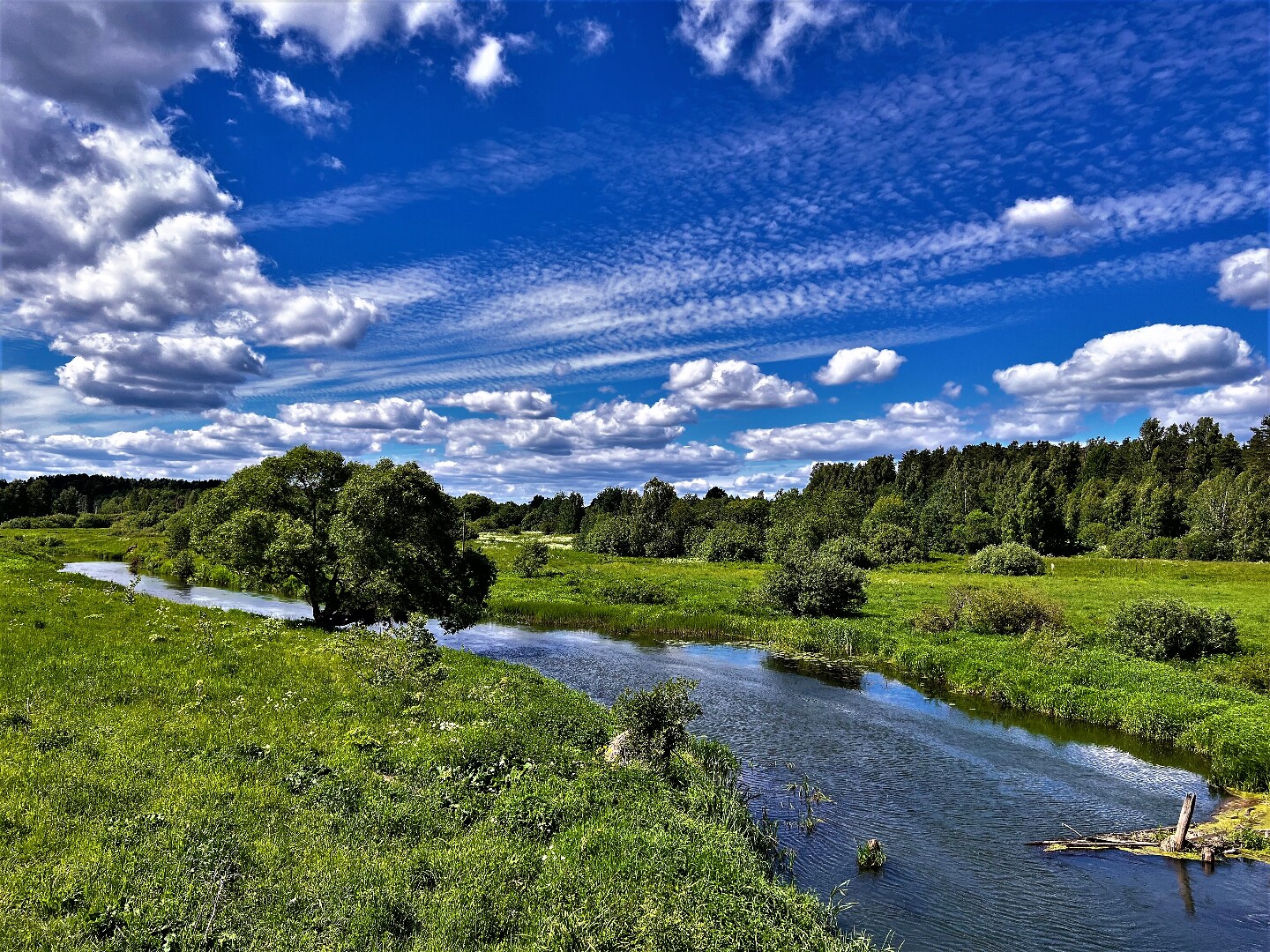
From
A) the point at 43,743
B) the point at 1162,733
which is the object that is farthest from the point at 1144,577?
the point at 43,743

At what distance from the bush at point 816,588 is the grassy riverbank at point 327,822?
113 ft

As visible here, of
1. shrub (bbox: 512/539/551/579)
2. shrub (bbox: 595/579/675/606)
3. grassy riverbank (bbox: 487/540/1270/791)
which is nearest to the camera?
grassy riverbank (bbox: 487/540/1270/791)

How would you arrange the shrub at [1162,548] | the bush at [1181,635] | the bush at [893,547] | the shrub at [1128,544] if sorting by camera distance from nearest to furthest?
the bush at [1181,635], the shrub at [1162,548], the bush at [893,547], the shrub at [1128,544]

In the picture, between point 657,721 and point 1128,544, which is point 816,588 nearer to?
point 657,721

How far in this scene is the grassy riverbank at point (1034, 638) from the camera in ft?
88.6

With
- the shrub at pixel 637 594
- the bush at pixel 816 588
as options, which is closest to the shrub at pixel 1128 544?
the bush at pixel 816 588

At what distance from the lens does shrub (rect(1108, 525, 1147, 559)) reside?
104 metres

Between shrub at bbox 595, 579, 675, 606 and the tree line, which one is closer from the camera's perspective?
shrub at bbox 595, 579, 675, 606

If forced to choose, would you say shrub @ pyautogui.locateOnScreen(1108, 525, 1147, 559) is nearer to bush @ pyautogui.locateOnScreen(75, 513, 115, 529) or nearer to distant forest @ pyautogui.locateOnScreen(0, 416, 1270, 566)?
distant forest @ pyautogui.locateOnScreen(0, 416, 1270, 566)

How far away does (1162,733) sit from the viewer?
27016mm

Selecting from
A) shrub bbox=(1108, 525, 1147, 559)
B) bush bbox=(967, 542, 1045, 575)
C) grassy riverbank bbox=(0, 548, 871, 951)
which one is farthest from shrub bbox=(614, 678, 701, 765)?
shrub bbox=(1108, 525, 1147, 559)

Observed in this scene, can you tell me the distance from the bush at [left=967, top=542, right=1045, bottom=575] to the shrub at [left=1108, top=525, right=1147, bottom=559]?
31.8 m

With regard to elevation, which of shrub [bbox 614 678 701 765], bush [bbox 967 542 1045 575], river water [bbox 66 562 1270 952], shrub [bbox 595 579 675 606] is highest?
bush [bbox 967 542 1045 575]

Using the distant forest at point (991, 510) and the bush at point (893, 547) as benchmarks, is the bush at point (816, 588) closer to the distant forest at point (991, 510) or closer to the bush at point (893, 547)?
the distant forest at point (991, 510)
